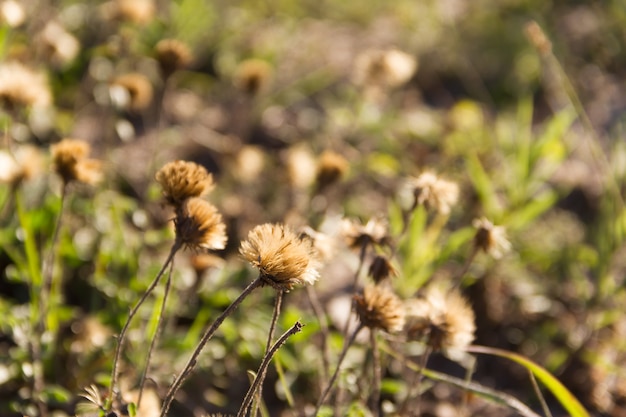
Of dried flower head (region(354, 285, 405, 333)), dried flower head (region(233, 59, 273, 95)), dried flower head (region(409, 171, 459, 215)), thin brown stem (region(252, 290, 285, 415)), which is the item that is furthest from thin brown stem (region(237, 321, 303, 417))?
dried flower head (region(233, 59, 273, 95))

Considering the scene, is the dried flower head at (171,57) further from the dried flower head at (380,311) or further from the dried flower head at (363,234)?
the dried flower head at (380,311)

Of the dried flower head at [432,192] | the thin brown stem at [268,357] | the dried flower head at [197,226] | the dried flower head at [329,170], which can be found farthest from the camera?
the dried flower head at [329,170]

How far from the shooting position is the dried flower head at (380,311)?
5.08ft

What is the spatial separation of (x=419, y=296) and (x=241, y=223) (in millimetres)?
886

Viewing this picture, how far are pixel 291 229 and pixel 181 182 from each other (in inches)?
13.1

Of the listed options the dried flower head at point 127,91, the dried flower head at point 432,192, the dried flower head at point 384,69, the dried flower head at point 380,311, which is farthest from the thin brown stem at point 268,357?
the dried flower head at point 384,69

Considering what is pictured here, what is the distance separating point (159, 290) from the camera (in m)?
2.42

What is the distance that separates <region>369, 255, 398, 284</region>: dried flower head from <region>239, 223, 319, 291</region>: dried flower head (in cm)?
38

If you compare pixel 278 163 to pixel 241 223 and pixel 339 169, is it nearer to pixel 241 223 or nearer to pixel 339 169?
pixel 241 223

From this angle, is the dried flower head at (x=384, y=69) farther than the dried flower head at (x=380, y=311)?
Yes

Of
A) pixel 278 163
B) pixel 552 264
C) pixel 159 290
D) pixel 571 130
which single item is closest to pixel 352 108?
pixel 278 163

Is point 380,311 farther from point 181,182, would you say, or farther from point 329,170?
point 329,170

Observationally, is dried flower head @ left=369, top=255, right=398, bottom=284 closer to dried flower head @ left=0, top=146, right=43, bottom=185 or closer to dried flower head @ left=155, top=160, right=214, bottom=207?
dried flower head @ left=155, top=160, right=214, bottom=207

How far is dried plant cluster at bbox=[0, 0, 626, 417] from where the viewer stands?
183 centimetres
